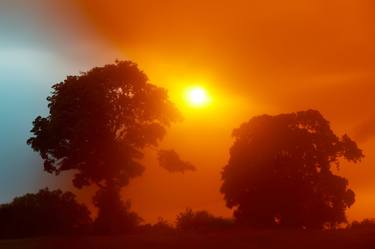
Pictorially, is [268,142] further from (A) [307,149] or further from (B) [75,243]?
(B) [75,243]

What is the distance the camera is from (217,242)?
4544 cm

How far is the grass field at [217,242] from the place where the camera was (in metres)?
44.4

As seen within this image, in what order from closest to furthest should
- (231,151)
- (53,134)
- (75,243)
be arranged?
1. (75,243)
2. (53,134)
3. (231,151)

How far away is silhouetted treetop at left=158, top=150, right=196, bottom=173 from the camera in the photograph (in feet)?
220

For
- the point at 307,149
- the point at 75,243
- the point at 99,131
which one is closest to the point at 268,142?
the point at 307,149

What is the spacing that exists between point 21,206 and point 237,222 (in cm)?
2505

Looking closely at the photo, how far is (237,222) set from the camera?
233 feet

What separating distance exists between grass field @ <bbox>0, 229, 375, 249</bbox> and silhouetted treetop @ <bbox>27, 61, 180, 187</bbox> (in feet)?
43.8

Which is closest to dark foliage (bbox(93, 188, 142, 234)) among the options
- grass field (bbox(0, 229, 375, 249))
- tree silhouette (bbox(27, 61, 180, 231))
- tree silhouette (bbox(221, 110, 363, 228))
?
tree silhouette (bbox(27, 61, 180, 231))

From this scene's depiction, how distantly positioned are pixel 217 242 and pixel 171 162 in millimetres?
22474

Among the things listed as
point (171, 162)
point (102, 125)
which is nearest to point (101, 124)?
point (102, 125)

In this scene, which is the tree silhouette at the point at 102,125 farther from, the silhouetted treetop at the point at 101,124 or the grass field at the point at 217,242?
the grass field at the point at 217,242

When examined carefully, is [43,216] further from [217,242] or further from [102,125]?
[217,242]

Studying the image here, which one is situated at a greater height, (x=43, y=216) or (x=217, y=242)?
(x=43, y=216)
